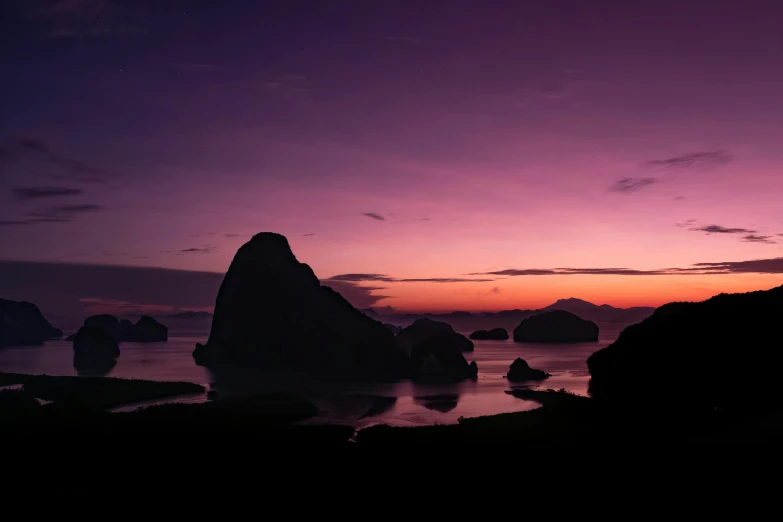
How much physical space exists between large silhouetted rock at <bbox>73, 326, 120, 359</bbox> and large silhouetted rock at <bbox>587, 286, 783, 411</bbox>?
136 metres

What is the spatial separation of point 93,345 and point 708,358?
148 metres

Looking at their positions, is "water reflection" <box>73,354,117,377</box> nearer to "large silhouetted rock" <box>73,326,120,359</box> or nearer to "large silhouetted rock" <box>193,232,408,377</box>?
"large silhouetted rock" <box>73,326,120,359</box>

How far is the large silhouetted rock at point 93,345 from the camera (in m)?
154

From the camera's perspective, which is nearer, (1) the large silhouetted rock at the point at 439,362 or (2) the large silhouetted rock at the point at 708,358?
(2) the large silhouetted rock at the point at 708,358

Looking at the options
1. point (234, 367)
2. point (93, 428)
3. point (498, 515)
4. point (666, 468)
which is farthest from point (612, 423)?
point (234, 367)

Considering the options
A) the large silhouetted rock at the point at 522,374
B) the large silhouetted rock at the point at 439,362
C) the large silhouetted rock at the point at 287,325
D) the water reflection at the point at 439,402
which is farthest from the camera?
the large silhouetted rock at the point at 287,325

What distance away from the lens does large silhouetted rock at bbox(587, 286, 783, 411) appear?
44.2 metres

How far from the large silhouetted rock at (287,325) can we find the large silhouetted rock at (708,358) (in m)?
63.4

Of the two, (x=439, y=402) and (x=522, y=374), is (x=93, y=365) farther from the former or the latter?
(x=522, y=374)

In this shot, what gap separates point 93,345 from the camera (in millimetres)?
155375

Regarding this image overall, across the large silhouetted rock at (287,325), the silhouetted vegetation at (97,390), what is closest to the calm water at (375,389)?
the silhouetted vegetation at (97,390)

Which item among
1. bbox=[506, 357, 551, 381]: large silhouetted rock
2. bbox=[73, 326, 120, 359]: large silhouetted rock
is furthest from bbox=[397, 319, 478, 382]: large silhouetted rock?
bbox=[73, 326, 120, 359]: large silhouetted rock

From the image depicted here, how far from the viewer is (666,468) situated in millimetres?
31859

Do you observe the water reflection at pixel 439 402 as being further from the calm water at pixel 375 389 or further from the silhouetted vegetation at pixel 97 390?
the silhouetted vegetation at pixel 97 390
